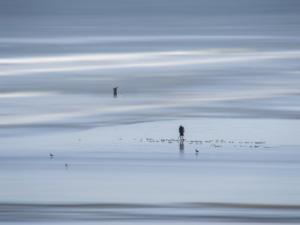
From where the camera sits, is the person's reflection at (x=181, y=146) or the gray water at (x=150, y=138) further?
the person's reflection at (x=181, y=146)

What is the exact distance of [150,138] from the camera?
2195cm

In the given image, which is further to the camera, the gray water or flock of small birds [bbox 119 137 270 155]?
flock of small birds [bbox 119 137 270 155]

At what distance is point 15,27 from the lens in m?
70.6

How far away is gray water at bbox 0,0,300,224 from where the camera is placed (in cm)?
1623

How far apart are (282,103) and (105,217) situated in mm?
12020

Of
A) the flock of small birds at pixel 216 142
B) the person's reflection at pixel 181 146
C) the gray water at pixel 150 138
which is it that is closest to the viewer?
the gray water at pixel 150 138

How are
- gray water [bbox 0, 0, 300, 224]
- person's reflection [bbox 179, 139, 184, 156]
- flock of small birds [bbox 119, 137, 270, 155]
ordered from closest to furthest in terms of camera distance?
gray water [bbox 0, 0, 300, 224] → person's reflection [bbox 179, 139, 184, 156] → flock of small birds [bbox 119, 137, 270, 155]

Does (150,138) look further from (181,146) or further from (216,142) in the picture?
(216,142)

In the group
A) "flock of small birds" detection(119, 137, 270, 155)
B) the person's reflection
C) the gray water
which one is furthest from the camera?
"flock of small birds" detection(119, 137, 270, 155)

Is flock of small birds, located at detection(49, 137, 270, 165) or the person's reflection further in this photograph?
flock of small birds, located at detection(49, 137, 270, 165)

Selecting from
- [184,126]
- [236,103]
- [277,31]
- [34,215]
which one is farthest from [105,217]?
[277,31]

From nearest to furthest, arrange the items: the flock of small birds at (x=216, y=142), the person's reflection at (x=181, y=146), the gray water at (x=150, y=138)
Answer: the gray water at (x=150, y=138)
the person's reflection at (x=181, y=146)
the flock of small birds at (x=216, y=142)

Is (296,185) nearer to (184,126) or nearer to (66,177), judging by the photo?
(66,177)

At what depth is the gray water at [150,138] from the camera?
53.3ft
